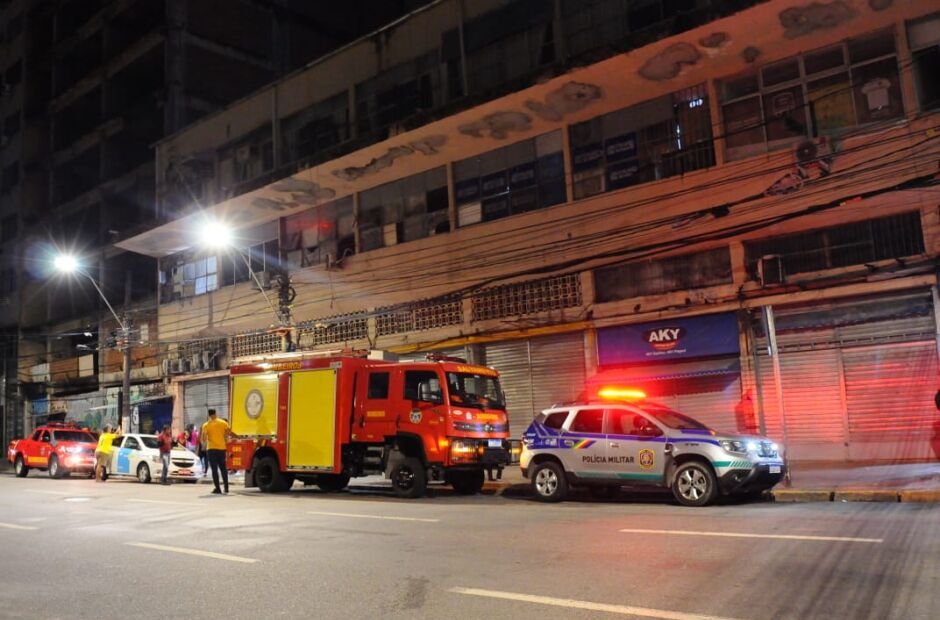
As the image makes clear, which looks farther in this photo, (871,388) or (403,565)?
(871,388)

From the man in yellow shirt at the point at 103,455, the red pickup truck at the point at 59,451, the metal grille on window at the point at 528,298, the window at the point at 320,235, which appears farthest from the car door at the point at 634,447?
the red pickup truck at the point at 59,451

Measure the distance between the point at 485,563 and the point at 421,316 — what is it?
1658 cm

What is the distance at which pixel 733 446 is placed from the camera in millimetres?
11391

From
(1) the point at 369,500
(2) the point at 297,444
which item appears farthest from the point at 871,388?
(2) the point at 297,444

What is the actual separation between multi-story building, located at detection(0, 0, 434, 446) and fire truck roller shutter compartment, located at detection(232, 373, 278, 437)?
1765 centimetres

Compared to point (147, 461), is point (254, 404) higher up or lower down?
higher up

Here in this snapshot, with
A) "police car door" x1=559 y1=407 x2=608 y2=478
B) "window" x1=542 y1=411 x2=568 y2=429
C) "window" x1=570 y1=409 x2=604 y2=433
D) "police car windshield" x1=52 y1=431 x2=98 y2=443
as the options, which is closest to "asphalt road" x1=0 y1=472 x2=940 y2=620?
"police car door" x1=559 y1=407 x2=608 y2=478

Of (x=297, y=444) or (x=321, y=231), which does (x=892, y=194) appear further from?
(x=321, y=231)

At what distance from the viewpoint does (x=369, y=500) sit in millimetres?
14195

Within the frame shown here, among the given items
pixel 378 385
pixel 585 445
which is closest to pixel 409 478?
pixel 378 385

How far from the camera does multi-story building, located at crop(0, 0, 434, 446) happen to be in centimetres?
3784

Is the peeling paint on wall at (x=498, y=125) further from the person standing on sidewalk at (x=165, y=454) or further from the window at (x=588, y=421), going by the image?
the person standing on sidewalk at (x=165, y=454)

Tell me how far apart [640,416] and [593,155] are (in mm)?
9739

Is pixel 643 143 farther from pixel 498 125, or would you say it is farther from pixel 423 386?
pixel 423 386
